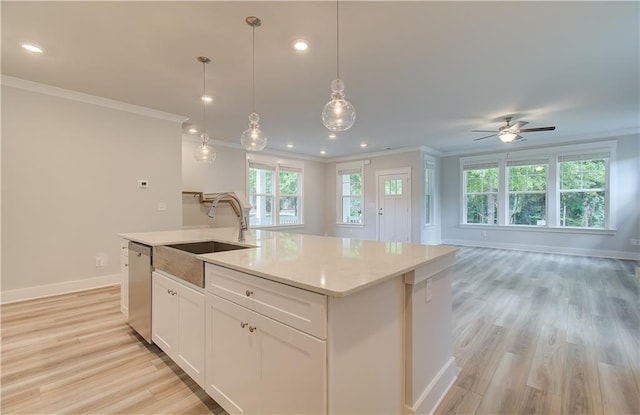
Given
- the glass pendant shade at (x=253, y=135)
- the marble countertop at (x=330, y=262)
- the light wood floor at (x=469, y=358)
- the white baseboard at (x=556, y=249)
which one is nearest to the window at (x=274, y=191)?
the light wood floor at (x=469, y=358)

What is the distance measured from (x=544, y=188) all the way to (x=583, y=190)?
0.68 meters

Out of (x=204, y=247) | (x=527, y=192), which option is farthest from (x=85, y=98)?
(x=527, y=192)

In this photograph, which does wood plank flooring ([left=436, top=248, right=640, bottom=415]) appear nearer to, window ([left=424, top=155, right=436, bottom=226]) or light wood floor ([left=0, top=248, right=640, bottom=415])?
light wood floor ([left=0, top=248, right=640, bottom=415])

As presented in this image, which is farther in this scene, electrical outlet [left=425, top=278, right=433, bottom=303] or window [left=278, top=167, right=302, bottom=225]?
window [left=278, top=167, right=302, bottom=225]

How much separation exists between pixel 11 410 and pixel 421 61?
405cm

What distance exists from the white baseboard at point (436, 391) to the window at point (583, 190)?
6.51m

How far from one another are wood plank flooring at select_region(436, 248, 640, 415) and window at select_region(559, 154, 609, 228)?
1.97 meters

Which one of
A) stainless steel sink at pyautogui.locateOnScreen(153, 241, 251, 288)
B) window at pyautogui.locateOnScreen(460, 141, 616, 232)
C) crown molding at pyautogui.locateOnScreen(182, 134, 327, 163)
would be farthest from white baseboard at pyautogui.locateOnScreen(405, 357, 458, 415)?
window at pyautogui.locateOnScreen(460, 141, 616, 232)

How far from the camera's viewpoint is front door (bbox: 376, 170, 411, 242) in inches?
294

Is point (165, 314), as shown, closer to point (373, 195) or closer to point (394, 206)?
point (394, 206)

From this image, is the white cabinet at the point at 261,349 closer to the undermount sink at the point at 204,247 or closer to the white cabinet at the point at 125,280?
the undermount sink at the point at 204,247

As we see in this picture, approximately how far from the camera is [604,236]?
607 centimetres

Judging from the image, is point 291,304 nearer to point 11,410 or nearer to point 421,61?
point 11,410

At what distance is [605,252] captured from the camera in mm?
6074
